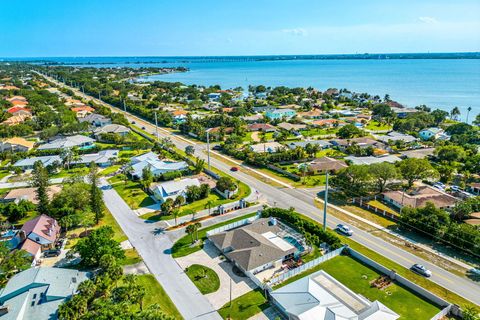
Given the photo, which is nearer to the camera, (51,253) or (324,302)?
(324,302)

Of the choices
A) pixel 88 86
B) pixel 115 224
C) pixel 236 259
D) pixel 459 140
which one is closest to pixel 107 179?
pixel 115 224

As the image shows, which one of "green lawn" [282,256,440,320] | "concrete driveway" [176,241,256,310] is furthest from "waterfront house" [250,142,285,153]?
"green lawn" [282,256,440,320]

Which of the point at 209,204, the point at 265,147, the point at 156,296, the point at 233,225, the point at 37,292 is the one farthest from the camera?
the point at 265,147

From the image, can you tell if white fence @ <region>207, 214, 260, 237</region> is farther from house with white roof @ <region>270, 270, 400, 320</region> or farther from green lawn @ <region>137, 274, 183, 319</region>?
house with white roof @ <region>270, 270, 400, 320</region>

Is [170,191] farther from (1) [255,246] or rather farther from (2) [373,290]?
(2) [373,290]

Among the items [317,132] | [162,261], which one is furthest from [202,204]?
[317,132]

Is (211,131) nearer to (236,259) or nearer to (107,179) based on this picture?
(107,179)
